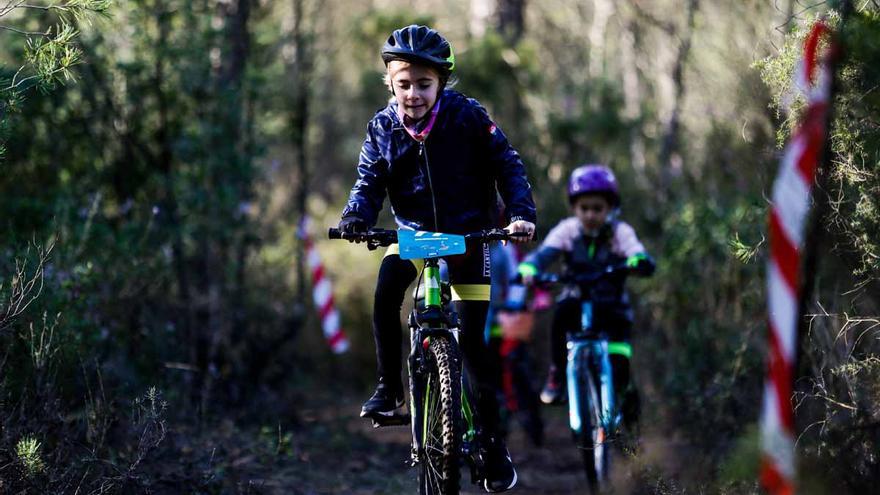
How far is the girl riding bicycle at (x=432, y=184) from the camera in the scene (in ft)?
16.9

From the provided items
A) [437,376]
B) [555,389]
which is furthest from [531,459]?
[437,376]

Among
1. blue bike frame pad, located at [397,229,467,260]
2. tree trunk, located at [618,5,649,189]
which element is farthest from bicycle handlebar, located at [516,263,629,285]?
tree trunk, located at [618,5,649,189]

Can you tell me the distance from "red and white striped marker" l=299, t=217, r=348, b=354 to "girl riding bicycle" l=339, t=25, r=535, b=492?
6.79 metres

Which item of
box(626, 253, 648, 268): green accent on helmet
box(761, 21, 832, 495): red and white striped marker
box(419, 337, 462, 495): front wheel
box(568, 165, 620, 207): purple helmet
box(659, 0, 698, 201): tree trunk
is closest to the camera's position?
box(761, 21, 832, 495): red and white striped marker

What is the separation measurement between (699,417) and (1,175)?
6.09 m

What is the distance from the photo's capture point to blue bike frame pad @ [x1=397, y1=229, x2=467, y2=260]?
477 cm

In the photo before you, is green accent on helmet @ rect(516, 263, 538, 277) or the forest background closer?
the forest background

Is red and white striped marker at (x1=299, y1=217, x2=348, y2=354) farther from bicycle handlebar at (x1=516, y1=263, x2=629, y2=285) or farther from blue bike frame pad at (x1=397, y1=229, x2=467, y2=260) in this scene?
blue bike frame pad at (x1=397, y1=229, x2=467, y2=260)

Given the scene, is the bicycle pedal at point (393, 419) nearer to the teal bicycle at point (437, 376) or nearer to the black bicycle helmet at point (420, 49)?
the teal bicycle at point (437, 376)

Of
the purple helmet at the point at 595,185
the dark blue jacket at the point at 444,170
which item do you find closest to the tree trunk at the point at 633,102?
the purple helmet at the point at 595,185

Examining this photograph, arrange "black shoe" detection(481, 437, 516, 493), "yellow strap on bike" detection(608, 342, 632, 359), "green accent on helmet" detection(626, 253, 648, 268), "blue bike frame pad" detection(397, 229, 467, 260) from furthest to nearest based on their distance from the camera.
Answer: "yellow strap on bike" detection(608, 342, 632, 359) < "green accent on helmet" detection(626, 253, 648, 268) < "black shoe" detection(481, 437, 516, 493) < "blue bike frame pad" detection(397, 229, 467, 260)

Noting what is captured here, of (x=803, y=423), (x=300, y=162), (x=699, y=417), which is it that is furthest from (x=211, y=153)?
(x=803, y=423)

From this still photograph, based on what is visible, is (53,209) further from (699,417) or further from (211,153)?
(699,417)

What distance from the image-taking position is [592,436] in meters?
6.36
